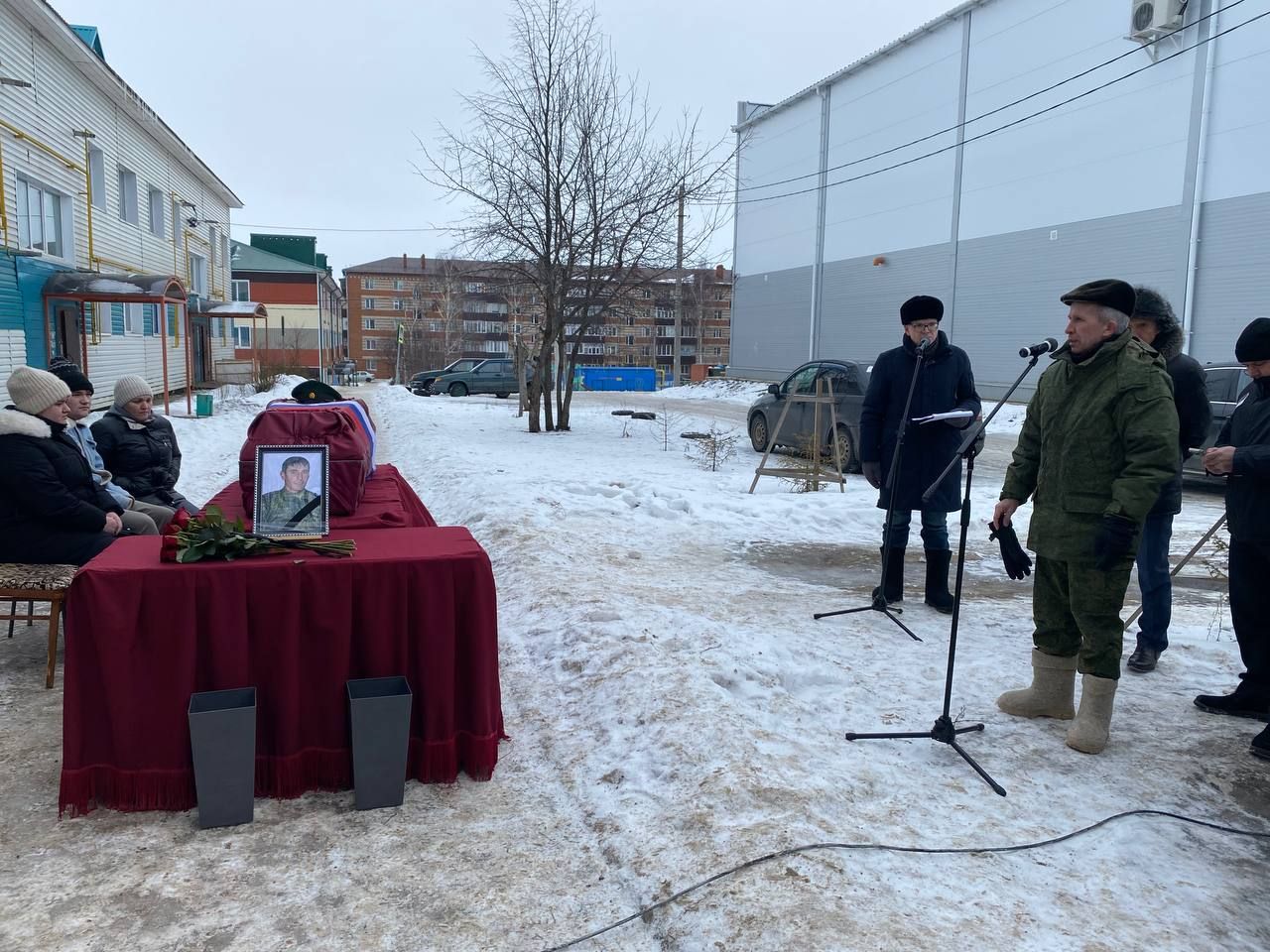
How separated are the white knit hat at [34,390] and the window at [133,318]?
1865 cm

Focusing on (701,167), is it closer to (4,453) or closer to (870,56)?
(4,453)

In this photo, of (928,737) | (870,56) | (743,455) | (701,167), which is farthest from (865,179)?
(928,737)

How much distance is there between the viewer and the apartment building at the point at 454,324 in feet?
227

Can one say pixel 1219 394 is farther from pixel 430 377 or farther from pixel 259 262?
pixel 259 262

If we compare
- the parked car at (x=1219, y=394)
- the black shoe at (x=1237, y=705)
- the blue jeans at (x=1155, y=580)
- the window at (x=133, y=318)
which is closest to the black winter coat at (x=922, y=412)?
the blue jeans at (x=1155, y=580)

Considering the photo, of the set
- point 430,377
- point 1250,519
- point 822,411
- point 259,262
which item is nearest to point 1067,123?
point 822,411

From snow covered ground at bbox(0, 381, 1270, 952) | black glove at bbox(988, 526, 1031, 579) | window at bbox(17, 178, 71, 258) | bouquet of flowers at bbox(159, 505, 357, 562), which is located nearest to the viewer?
snow covered ground at bbox(0, 381, 1270, 952)

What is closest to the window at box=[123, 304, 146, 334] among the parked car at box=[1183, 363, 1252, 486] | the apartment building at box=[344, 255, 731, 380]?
the parked car at box=[1183, 363, 1252, 486]

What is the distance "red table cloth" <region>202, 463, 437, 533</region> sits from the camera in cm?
412

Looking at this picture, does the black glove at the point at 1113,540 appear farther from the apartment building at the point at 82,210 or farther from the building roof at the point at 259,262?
the building roof at the point at 259,262

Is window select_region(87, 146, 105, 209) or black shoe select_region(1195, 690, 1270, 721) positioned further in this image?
window select_region(87, 146, 105, 209)

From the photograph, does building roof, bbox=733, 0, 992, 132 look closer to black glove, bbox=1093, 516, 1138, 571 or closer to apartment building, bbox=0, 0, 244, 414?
apartment building, bbox=0, 0, 244, 414

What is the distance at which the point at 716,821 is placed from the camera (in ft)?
10.1

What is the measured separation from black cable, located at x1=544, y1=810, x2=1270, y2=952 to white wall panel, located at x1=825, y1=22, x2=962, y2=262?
1109 inches
